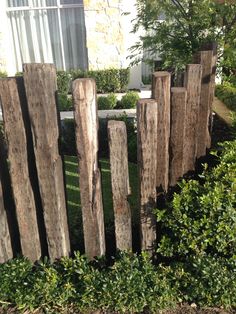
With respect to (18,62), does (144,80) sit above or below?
below

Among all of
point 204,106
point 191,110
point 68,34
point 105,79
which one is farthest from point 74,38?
point 191,110

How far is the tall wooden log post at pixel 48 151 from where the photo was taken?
218 cm

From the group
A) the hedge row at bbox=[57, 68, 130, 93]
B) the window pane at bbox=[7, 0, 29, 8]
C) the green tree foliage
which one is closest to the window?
the window pane at bbox=[7, 0, 29, 8]

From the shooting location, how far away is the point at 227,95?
5.38 meters

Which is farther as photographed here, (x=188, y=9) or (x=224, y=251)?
(x=188, y=9)

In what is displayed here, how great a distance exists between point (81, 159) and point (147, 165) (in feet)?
1.50

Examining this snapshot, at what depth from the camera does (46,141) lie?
231cm

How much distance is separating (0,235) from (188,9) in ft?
12.5

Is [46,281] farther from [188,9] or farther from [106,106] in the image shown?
[106,106]

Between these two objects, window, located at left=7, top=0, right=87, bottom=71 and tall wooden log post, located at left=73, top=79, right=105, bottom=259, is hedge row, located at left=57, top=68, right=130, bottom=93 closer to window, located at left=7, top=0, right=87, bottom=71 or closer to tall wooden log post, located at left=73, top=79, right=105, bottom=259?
window, located at left=7, top=0, right=87, bottom=71

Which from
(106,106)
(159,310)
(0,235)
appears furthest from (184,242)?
(106,106)

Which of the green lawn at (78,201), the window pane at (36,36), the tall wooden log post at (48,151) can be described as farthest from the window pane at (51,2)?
the tall wooden log post at (48,151)

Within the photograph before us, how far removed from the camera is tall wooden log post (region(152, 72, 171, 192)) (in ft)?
8.05

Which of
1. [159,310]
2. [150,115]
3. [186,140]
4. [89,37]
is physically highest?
[89,37]
